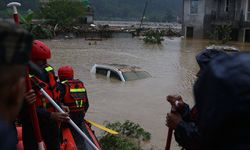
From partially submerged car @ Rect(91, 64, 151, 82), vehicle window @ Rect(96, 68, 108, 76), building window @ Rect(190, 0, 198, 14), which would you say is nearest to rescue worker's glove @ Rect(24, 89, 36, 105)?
partially submerged car @ Rect(91, 64, 151, 82)

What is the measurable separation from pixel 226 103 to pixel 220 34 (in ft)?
121

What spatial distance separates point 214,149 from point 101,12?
435 feet

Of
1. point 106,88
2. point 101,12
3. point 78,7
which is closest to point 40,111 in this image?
point 106,88

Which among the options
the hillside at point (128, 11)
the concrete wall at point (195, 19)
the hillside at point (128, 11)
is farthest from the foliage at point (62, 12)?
the hillside at point (128, 11)

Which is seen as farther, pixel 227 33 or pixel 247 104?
pixel 227 33

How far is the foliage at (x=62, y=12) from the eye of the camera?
45719 mm

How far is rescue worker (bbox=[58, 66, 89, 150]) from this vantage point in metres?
4.92

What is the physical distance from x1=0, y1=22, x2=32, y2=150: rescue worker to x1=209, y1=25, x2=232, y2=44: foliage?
113ft

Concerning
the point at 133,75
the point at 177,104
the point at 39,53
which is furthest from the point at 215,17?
the point at 177,104

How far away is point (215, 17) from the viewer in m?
39.6

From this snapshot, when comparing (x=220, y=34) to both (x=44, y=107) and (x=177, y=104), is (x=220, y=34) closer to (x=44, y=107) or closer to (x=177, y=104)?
(x=44, y=107)

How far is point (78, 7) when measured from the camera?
48.2 m

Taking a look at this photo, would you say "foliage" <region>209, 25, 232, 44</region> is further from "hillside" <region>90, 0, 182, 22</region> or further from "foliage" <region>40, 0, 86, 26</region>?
"hillside" <region>90, 0, 182, 22</region>

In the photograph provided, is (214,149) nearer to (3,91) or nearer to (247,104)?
(247,104)
